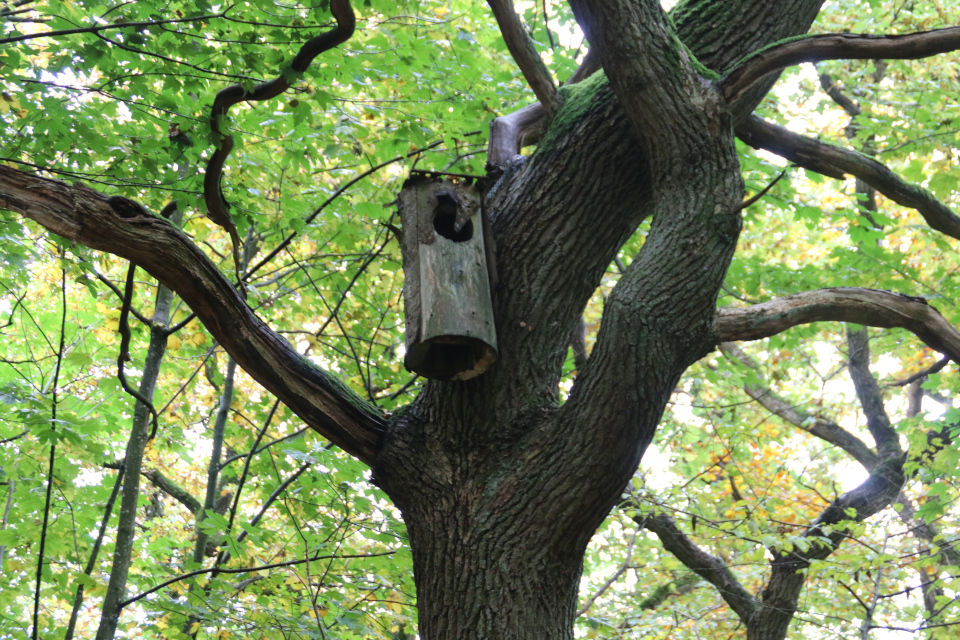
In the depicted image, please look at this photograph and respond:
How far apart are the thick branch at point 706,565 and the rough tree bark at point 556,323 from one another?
10.3 feet

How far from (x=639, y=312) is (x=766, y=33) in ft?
3.90

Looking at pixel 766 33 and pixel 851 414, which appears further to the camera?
pixel 851 414

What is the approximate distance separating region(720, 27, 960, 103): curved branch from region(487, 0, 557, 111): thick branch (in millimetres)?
744

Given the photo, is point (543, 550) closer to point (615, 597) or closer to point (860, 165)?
point (860, 165)

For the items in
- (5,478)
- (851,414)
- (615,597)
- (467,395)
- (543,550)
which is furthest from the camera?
(851,414)

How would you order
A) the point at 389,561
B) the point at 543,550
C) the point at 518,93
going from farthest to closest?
the point at 518,93, the point at 389,561, the point at 543,550

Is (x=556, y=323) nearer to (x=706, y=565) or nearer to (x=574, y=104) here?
(x=574, y=104)

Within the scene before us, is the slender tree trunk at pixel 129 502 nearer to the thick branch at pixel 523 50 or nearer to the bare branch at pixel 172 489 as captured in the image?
the thick branch at pixel 523 50

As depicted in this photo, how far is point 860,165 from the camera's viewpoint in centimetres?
264

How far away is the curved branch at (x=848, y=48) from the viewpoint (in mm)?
2209

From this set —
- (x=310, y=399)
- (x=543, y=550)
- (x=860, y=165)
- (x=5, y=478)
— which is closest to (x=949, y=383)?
(x=860, y=165)

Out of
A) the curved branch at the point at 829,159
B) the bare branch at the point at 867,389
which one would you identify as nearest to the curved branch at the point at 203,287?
the curved branch at the point at 829,159

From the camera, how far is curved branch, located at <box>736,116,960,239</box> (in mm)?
2639

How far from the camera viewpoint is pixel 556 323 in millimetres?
2420
